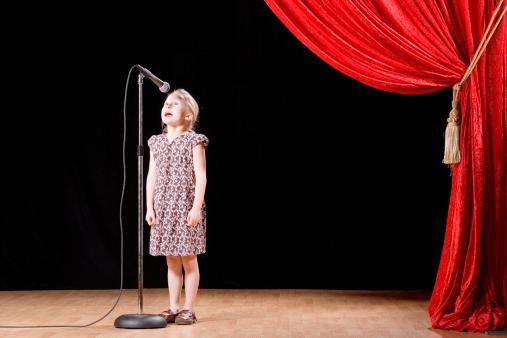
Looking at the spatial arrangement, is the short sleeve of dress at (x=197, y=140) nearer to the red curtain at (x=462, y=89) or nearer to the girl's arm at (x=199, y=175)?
the girl's arm at (x=199, y=175)

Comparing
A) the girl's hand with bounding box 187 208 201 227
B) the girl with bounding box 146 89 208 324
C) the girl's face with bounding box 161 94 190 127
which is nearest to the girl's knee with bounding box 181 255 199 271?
the girl with bounding box 146 89 208 324

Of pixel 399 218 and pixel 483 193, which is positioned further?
pixel 399 218

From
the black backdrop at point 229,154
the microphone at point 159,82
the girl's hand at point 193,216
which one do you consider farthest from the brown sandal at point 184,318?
the black backdrop at point 229,154

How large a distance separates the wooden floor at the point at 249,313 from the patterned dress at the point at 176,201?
15.4 inches

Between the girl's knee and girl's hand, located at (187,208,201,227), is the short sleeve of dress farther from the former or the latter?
the girl's knee

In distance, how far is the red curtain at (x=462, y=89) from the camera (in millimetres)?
3680

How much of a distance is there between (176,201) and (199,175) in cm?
17

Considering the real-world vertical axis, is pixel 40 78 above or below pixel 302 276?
above

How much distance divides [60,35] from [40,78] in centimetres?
33

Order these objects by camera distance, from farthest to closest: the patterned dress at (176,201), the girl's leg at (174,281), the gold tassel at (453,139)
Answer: the girl's leg at (174,281)
the patterned dress at (176,201)
the gold tassel at (453,139)

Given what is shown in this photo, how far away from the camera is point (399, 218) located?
5387 mm

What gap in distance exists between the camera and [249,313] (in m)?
4.28

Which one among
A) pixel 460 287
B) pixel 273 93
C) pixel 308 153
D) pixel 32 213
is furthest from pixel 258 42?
pixel 460 287

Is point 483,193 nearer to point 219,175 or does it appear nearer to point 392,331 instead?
point 392,331
